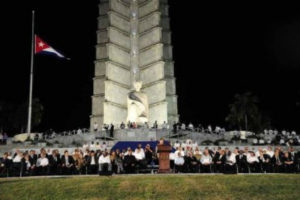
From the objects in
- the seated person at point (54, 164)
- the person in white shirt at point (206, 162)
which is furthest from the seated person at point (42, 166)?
the person in white shirt at point (206, 162)

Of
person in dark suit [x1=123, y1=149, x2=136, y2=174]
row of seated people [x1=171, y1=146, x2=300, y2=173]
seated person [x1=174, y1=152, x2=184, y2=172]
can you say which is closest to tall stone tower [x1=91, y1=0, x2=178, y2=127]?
person in dark suit [x1=123, y1=149, x2=136, y2=174]

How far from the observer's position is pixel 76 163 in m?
19.3

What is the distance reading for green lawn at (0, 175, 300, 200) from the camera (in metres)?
13.4

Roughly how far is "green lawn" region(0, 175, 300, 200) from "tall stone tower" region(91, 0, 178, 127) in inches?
1562

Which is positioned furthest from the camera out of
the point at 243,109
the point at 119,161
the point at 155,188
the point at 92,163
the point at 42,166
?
the point at 243,109

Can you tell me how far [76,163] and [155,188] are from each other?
676cm

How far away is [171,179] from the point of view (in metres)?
14.8

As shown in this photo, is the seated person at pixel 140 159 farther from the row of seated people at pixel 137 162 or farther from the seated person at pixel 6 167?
the seated person at pixel 6 167

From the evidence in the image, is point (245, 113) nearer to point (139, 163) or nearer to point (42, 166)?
point (139, 163)

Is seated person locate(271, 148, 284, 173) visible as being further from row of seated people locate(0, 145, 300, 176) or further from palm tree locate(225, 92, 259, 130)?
palm tree locate(225, 92, 259, 130)

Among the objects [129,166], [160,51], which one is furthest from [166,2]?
[129,166]

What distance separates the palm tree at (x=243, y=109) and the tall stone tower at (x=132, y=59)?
45.8 feet

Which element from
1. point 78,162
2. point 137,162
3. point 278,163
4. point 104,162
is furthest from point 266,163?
point 78,162

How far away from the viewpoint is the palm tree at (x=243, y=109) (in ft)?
215
